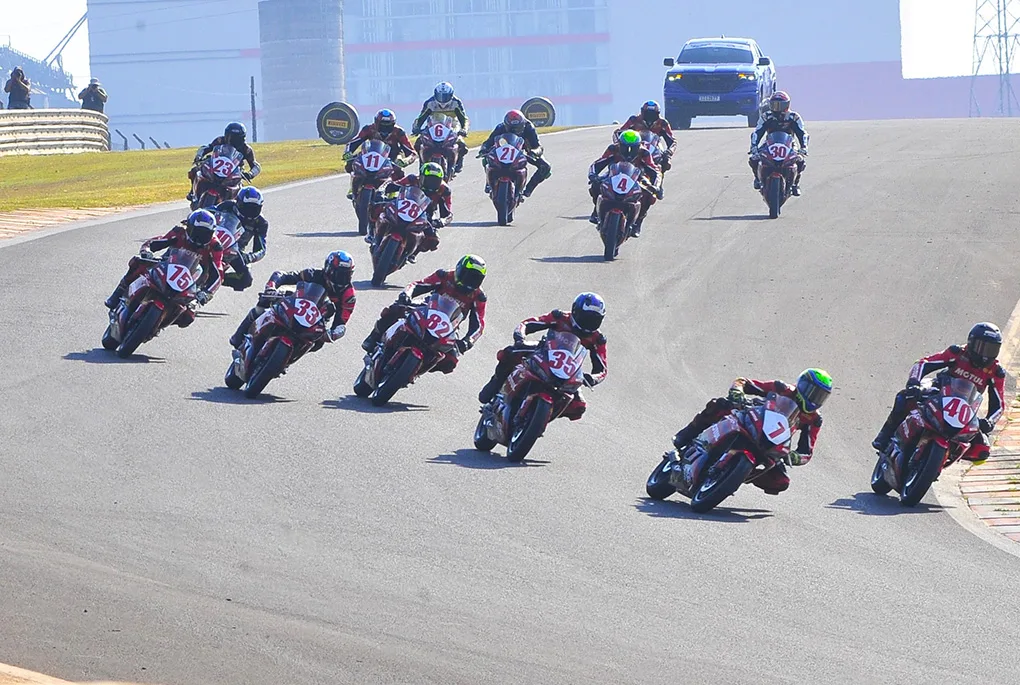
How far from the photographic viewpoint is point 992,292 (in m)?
21.4

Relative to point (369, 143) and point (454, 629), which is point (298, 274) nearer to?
point (454, 629)

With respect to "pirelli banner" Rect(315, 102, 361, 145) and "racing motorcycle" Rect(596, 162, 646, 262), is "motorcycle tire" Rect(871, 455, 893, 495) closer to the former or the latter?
"racing motorcycle" Rect(596, 162, 646, 262)

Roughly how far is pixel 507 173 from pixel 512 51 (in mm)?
126072

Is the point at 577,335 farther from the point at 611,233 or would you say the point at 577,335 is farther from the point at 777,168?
the point at 777,168

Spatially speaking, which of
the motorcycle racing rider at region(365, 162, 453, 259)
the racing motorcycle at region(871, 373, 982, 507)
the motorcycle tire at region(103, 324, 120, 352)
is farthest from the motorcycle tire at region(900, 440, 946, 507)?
the motorcycle racing rider at region(365, 162, 453, 259)

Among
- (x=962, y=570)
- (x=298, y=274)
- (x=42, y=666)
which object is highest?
(x=298, y=274)

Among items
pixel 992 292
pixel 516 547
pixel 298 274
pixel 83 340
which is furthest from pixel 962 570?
pixel 992 292

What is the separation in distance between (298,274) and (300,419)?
5.25 ft

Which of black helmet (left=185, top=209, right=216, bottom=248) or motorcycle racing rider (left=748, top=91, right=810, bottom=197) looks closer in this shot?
black helmet (left=185, top=209, right=216, bottom=248)

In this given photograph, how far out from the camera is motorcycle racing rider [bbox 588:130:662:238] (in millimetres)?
22656

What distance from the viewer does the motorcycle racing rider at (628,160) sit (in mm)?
22656

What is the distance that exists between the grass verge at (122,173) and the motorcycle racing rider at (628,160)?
391 inches

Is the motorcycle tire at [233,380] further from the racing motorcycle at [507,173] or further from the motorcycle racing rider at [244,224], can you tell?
the racing motorcycle at [507,173]

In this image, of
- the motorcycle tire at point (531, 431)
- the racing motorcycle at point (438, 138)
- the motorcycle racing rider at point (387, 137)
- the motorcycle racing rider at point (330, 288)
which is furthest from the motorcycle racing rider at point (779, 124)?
the motorcycle tire at point (531, 431)
